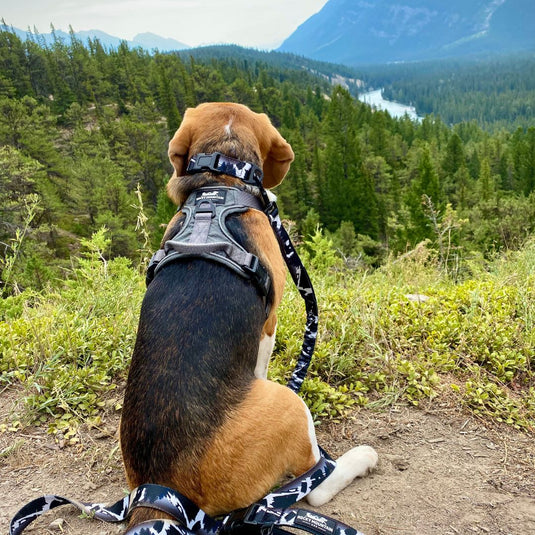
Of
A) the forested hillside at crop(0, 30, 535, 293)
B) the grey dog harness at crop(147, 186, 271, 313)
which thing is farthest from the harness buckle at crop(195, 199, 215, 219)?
the forested hillside at crop(0, 30, 535, 293)

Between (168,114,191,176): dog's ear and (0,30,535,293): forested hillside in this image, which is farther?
(0,30,535,293): forested hillside

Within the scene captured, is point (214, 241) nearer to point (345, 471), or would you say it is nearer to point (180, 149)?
point (180, 149)

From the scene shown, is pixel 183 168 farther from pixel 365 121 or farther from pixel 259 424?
pixel 365 121

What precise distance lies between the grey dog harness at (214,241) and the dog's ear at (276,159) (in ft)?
2.54

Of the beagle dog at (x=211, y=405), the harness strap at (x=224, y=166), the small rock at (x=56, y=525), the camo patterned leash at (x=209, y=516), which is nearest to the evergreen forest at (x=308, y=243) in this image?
the small rock at (x=56, y=525)

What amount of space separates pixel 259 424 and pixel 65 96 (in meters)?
106

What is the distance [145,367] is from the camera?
2.19 meters

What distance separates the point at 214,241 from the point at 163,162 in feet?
246

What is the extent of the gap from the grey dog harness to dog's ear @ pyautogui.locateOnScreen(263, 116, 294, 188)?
775 millimetres

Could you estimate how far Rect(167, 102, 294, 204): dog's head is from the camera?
3346 millimetres

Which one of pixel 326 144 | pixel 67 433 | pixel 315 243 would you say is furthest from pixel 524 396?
pixel 326 144

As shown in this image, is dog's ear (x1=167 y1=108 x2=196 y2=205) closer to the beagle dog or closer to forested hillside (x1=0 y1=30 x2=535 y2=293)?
the beagle dog

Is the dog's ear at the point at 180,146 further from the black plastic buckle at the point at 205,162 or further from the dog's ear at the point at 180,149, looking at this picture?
the black plastic buckle at the point at 205,162

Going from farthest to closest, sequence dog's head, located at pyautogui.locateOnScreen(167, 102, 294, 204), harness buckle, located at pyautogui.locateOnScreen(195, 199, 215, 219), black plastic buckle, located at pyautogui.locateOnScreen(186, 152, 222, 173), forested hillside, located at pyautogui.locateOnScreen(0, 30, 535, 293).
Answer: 1. forested hillside, located at pyautogui.locateOnScreen(0, 30, 535, 293)
2. dog's head, located at pyautogui.locateOnScreen(167, 102, 294, 204)
3. black plastic buckle, located at pyautogui.locateOnScreen(186, 152, 222, 173)
4. harness buckle, located at pyautogui.locateOnScreen(195, 199, 215, 219)
